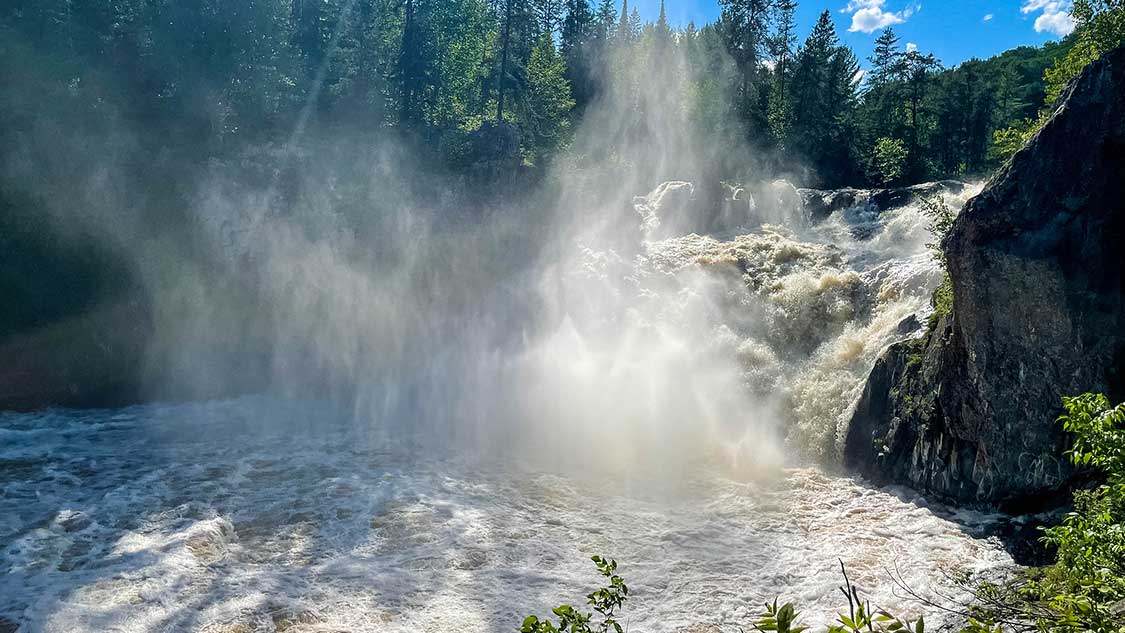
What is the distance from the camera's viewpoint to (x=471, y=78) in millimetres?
53688

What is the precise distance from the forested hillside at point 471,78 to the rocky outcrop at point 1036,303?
25624 mm

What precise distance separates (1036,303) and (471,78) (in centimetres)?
4696

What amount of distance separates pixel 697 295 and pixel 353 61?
29.8 metres

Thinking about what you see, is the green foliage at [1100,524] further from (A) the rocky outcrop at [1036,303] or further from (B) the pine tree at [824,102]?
(B) the pine tree at [824,102]

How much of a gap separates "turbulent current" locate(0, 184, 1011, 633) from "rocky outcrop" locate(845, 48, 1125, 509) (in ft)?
4.69

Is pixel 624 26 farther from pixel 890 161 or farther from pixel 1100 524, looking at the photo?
pixel 1100 524

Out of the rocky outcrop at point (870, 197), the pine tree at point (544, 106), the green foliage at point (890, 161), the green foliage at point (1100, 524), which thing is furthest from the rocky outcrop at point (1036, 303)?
the green foliage at point (890, 161)

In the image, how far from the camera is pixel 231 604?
10.7 m

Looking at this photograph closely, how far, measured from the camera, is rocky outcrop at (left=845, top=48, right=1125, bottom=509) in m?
13.2

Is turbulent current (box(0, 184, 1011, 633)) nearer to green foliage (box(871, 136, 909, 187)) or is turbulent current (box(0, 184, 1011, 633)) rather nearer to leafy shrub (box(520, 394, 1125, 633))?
leafy shrub (box(520, 394, 1125, 633))

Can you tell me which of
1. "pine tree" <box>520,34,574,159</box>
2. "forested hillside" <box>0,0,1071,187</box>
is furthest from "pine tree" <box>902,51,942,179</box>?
"pine tree" <box>520,34,574,159</box>

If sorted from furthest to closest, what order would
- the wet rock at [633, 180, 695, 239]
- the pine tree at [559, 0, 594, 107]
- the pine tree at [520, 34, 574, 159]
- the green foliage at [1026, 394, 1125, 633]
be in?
the pine tree at [559, 0, 594, 107] → the pine tree at [520, 34, 574, 159] → the wet rock at [633, 180, 695, 239] → the green foliage at [1026, 394, 1125, 633]

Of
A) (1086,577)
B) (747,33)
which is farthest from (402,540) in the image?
(747,33)

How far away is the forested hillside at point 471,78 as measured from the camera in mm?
30000
